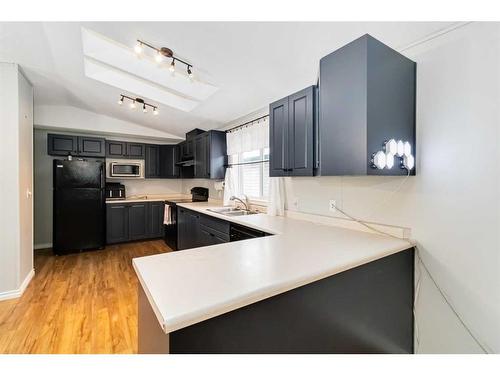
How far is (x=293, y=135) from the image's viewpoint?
2049 millimetres

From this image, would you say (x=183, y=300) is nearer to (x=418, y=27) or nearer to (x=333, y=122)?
(x=333, y=122)

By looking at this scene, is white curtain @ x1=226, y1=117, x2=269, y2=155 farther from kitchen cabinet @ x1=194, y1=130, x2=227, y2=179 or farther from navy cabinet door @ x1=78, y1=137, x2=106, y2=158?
navy cabinet door @ x1=78, y1=137, x2=106, y2=158

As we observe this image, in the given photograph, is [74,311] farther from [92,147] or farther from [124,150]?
[124,150]

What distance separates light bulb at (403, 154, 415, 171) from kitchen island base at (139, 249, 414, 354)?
57 centimetres

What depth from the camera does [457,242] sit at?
141 cm

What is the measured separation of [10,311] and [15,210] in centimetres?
100

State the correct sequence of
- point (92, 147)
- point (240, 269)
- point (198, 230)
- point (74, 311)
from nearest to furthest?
point (240, 269) → point (74, 311) → point (198, 230) → point (92, 147)

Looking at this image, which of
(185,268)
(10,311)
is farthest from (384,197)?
(10,311)

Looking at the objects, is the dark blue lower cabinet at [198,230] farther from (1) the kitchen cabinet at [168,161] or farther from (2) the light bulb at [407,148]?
(2) the light bulb at [407,148]

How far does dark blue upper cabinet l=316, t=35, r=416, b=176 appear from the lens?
132 centimetres

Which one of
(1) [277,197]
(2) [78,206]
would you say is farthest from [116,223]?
(1) [277,197]

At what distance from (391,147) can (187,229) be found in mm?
2950
